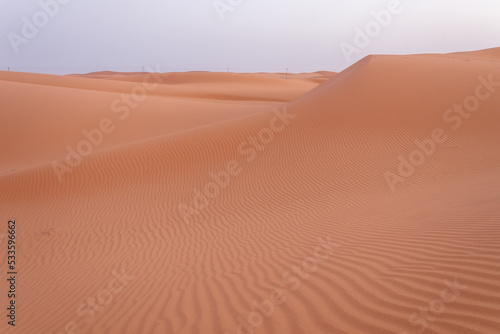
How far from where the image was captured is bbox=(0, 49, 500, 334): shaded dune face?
12.0 ft

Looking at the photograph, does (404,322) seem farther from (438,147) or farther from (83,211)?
(438,147)

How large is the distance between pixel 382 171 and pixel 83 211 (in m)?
7.92

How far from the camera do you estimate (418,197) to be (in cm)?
779

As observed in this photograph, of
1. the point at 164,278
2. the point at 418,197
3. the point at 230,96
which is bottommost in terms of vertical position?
the point at 164,278

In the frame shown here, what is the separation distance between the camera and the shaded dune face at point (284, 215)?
3.66 meters

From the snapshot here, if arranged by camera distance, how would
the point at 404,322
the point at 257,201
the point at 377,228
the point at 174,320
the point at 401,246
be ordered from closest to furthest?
1. the point at 404,322
2. the point at 174,320
3. the point at 401,246
4. the point at 377,228
5. the point at 257,201

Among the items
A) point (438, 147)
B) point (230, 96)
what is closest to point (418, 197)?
point (438, 147)

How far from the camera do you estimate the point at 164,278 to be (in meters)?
5.29

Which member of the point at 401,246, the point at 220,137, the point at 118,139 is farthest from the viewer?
the point at 118,139

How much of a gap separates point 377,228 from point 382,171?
16.3 feet

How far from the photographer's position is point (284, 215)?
8.30m

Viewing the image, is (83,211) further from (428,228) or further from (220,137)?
(428,228)

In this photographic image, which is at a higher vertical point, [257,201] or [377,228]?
[257,201]

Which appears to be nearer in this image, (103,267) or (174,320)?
(174,320)
